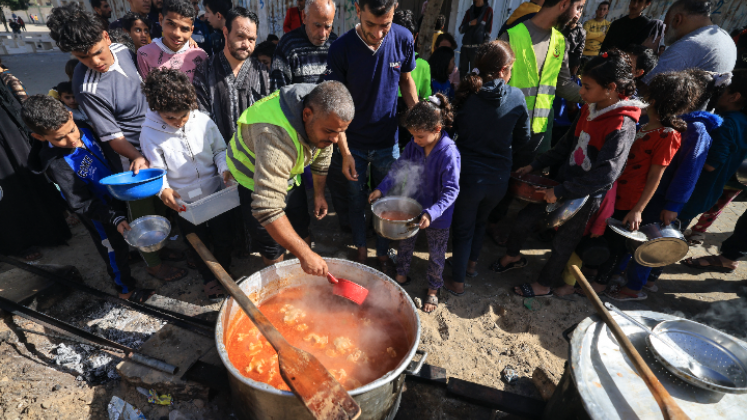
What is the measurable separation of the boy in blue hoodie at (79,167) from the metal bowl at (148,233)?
0.24 ft

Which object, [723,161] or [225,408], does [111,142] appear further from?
[723,161]

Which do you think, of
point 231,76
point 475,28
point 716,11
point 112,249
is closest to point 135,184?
point 112,249

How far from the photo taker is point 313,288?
2.75m

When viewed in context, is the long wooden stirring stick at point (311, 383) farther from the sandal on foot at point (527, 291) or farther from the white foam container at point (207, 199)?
the sandal on foot at point (527, 291)

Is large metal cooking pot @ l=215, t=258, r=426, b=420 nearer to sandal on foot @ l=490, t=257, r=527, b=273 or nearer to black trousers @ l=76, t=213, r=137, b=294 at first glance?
black trousers @ l=76, t=213, r=137, b=294

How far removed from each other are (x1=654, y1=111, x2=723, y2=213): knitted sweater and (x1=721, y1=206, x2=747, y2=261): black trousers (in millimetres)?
1426

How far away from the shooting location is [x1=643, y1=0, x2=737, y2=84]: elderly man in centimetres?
364

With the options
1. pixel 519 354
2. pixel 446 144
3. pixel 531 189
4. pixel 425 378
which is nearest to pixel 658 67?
pixel 531 189

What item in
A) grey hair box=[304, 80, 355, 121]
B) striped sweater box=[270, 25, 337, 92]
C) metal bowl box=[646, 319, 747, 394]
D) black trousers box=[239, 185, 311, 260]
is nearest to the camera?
metal bowl box=[646, 319, 747, 394]

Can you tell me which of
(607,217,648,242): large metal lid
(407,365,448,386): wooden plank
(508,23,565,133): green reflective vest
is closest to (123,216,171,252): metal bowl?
(407,365,448,386): wooden plank

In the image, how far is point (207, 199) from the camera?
A: 8.97 feet

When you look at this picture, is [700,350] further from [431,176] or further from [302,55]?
[302,55]

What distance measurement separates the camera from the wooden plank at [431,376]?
2.47 m

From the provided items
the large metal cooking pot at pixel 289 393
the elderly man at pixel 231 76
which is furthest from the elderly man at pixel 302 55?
the large metal cooking pot at pixel 289 393
